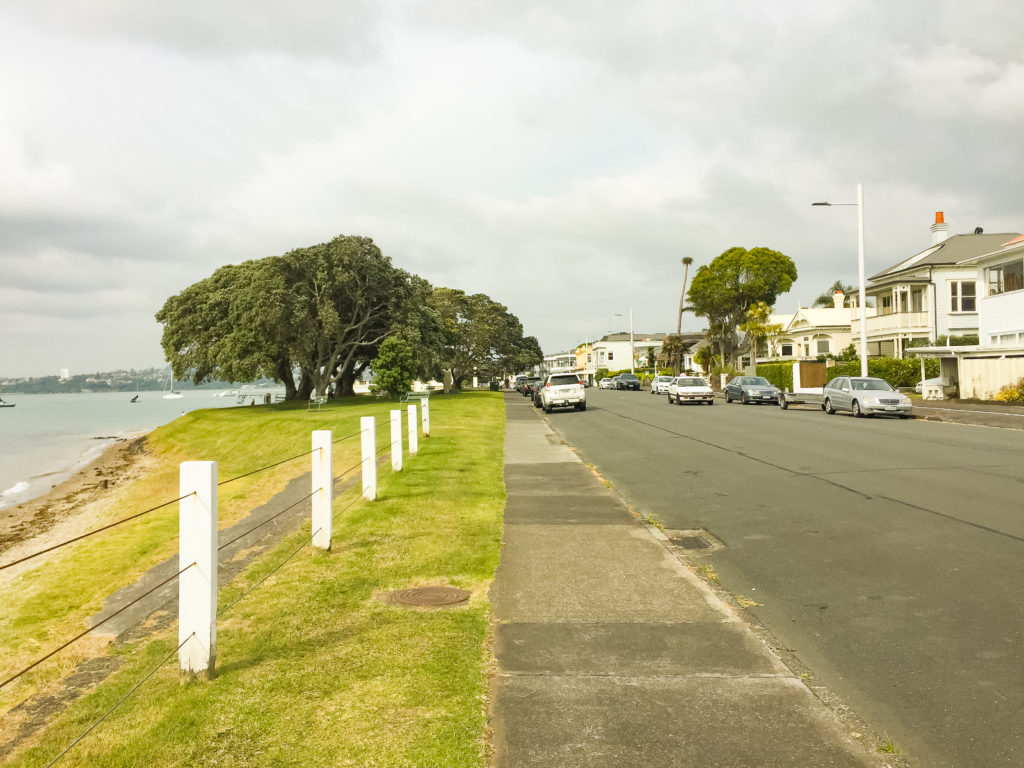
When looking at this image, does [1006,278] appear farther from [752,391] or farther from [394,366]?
[394,366]

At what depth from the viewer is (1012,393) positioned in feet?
99.3

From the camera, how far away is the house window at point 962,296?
4800cm

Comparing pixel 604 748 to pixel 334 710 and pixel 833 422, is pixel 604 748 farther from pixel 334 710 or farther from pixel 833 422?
pixel 833 422

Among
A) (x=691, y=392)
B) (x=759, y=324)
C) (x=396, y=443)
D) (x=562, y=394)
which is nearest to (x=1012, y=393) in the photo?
(x=691, y=392)

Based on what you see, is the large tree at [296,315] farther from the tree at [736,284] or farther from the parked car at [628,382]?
the tree at [736,284]

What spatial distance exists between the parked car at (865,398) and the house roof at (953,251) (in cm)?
2232

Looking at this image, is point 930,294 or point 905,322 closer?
point 930,294

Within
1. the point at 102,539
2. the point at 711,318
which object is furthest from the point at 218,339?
the point at 711,318

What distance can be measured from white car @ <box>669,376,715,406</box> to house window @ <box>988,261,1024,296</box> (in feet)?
45.5

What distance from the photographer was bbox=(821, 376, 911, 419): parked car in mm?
27417

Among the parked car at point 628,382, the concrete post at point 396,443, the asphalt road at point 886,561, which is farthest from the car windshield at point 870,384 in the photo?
the parked car at point 628,382

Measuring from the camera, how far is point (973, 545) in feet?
26.5

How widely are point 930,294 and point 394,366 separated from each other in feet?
111

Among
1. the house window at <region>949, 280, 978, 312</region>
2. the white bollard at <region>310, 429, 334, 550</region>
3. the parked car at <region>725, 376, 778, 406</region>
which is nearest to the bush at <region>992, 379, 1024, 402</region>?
the parked car at <region>725, 376, 778, 406</region>
